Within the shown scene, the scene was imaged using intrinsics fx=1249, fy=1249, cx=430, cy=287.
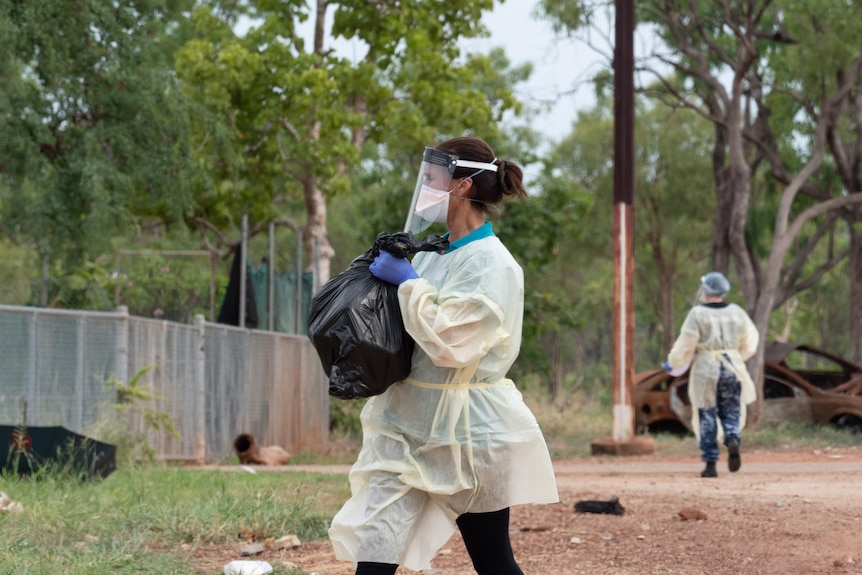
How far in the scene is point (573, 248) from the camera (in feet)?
116

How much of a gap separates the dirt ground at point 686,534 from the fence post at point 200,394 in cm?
425

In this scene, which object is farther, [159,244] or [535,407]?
[159,244]

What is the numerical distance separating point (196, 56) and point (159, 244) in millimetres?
7680

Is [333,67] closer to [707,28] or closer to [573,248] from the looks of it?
[707,28]

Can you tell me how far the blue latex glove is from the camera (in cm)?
417

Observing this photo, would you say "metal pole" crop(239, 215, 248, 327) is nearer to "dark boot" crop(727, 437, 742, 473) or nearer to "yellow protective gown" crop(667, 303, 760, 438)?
"yellow protective gown" crop(667, 303, 760, 438)

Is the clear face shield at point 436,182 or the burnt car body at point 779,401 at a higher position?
the clear face shield at point 436,182

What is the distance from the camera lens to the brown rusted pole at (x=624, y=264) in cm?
1599

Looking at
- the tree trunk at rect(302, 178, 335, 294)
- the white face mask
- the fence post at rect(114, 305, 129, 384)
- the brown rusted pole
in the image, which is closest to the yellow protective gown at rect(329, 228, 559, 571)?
the white face mask

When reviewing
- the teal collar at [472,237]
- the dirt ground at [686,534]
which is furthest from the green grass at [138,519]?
the teal collar at [472,237]

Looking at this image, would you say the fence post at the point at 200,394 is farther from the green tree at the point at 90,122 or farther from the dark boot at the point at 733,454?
the dark boot at the point at 733,454

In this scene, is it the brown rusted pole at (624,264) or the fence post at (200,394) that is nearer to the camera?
the fence post at (200,394)

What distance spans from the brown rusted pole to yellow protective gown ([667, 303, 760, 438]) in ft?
12.2

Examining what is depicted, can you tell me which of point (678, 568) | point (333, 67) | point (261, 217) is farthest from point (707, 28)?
point (678, 568)
